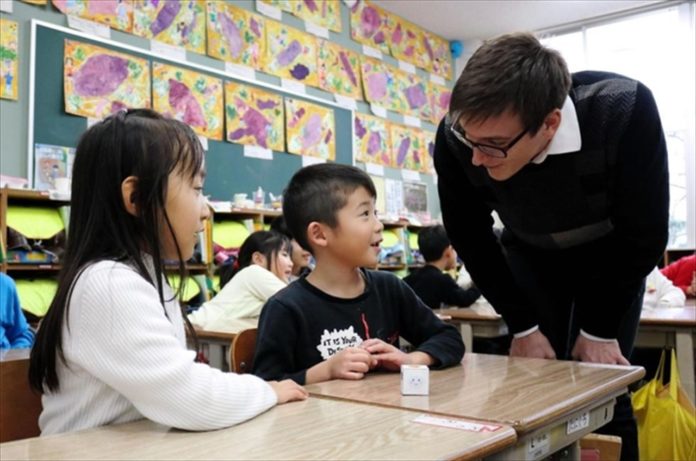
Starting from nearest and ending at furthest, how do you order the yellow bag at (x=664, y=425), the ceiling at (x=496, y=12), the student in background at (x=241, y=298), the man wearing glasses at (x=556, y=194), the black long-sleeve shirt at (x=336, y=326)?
the man wearing glasses at (x=556, y=194) → the black long-sleeve shirt at (x=336, y=326) → the yellow bag at (x=664, y=425) → the student in background at (x=241, y=298) → the ceiling at (x=496, y=12)

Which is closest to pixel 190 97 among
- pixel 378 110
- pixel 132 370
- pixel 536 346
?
pixel 378 110

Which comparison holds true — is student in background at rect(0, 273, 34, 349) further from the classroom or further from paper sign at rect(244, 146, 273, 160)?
paper sign at rect(244, 146, 273, 160)

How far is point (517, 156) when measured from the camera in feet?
4.44

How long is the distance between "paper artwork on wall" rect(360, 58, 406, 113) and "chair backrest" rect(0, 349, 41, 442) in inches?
214

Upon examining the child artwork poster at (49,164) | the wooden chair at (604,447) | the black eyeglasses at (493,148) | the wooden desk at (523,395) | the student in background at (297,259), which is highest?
the child artwork poster at (49,164)

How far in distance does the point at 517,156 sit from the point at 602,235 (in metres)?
0.33

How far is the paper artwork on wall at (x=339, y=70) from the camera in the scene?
5852mm

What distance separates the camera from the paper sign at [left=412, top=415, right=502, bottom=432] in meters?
0.84

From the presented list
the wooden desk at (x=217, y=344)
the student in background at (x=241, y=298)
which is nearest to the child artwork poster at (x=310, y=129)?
the student in background at (x=241, y=298)

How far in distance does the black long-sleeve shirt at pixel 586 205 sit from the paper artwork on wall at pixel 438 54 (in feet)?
19.7

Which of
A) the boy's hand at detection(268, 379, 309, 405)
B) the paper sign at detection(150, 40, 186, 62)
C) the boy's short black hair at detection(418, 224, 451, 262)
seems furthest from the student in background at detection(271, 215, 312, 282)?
the boy's hand at detection(268, 379, 309, 405)

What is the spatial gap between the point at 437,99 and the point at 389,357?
6.44 m

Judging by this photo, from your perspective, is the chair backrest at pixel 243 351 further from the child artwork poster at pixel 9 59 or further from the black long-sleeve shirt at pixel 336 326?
the child artwork poster at pixel 9 59

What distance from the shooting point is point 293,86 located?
5.53 meters
